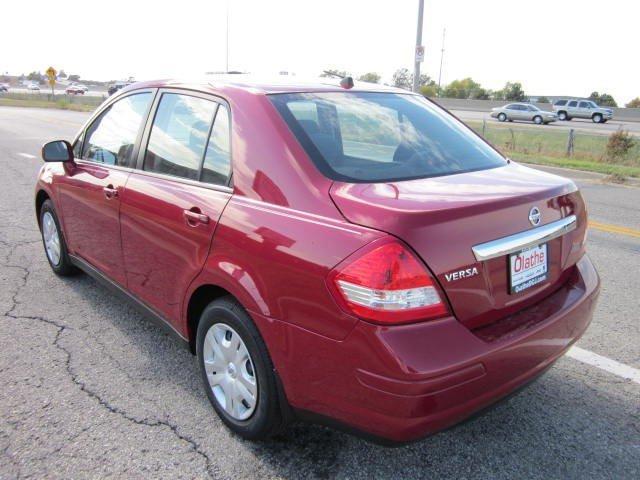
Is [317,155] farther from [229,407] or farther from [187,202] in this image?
[229,407]

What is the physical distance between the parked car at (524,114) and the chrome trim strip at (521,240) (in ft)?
132

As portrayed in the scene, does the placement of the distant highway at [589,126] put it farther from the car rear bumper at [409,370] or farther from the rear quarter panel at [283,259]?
the rear quarter panel at [283,259]

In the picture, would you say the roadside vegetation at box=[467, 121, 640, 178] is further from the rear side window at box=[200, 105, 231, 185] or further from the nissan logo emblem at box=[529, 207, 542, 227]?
the rear side window at box=[200, 105, 231, 185]

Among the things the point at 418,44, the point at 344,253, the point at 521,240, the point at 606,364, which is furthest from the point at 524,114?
the point at 344,253

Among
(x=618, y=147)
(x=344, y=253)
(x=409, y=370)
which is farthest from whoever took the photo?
(x=618, y=147)

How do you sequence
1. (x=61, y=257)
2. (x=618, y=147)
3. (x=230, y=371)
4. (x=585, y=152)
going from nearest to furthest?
Answer: (x=230, y=371) → (x=61, y=257) → (x=618, y=147) → (x=585, y=152)

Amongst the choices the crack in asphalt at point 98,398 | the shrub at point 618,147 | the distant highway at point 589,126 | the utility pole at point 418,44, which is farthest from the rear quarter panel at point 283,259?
the distant highway at point 589,126

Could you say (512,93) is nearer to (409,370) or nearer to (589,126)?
(589,126)

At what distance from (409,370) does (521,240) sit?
776mm

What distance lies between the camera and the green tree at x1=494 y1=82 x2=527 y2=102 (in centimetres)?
6769

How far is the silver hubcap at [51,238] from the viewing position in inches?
188

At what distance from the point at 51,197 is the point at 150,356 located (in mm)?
1895

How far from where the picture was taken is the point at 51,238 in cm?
490

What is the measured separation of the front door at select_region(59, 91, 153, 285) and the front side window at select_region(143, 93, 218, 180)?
22 centimetres
